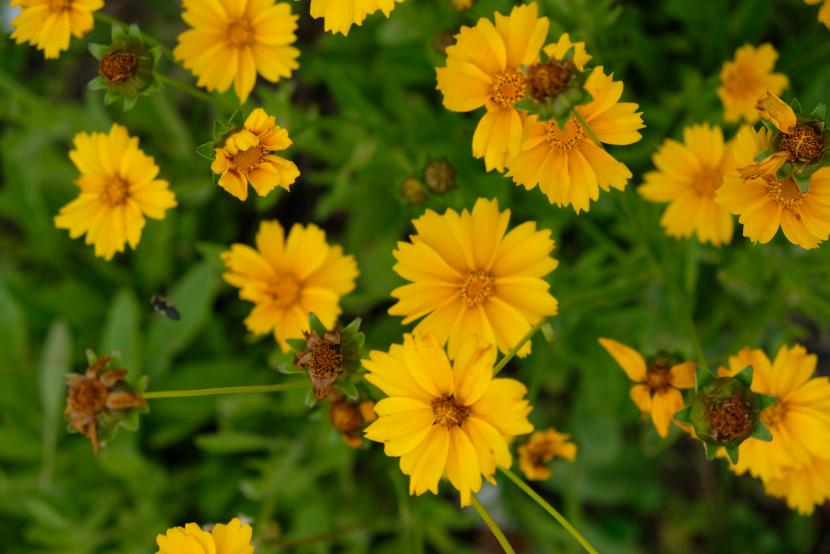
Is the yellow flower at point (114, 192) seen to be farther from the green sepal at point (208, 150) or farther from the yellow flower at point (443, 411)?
the yellow flower at point (443, 411)

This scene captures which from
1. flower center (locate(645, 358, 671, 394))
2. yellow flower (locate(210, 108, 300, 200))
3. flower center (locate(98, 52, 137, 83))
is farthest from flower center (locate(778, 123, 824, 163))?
flower center (locate(98, 52, 137, 83))

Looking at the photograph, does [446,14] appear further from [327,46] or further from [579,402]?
[579,402]

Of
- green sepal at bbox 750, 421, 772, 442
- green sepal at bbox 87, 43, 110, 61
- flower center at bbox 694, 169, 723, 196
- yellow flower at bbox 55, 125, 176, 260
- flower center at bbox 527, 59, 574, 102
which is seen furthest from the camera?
flower center at bbox 694, 169, 723, 196

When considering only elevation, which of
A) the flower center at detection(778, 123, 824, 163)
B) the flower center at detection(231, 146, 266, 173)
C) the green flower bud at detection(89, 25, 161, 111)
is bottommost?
the flower center at detection(778, 123, 824, 163)

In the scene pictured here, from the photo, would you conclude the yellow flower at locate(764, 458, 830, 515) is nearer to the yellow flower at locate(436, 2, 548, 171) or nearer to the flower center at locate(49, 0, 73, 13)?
the yellow flower at locate(436, 2, 548, 171)

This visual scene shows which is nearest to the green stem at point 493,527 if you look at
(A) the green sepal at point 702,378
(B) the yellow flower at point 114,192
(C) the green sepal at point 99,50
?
(A) the green sepal at point 702,378

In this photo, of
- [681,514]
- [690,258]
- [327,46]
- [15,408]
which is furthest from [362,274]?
[681,514]
